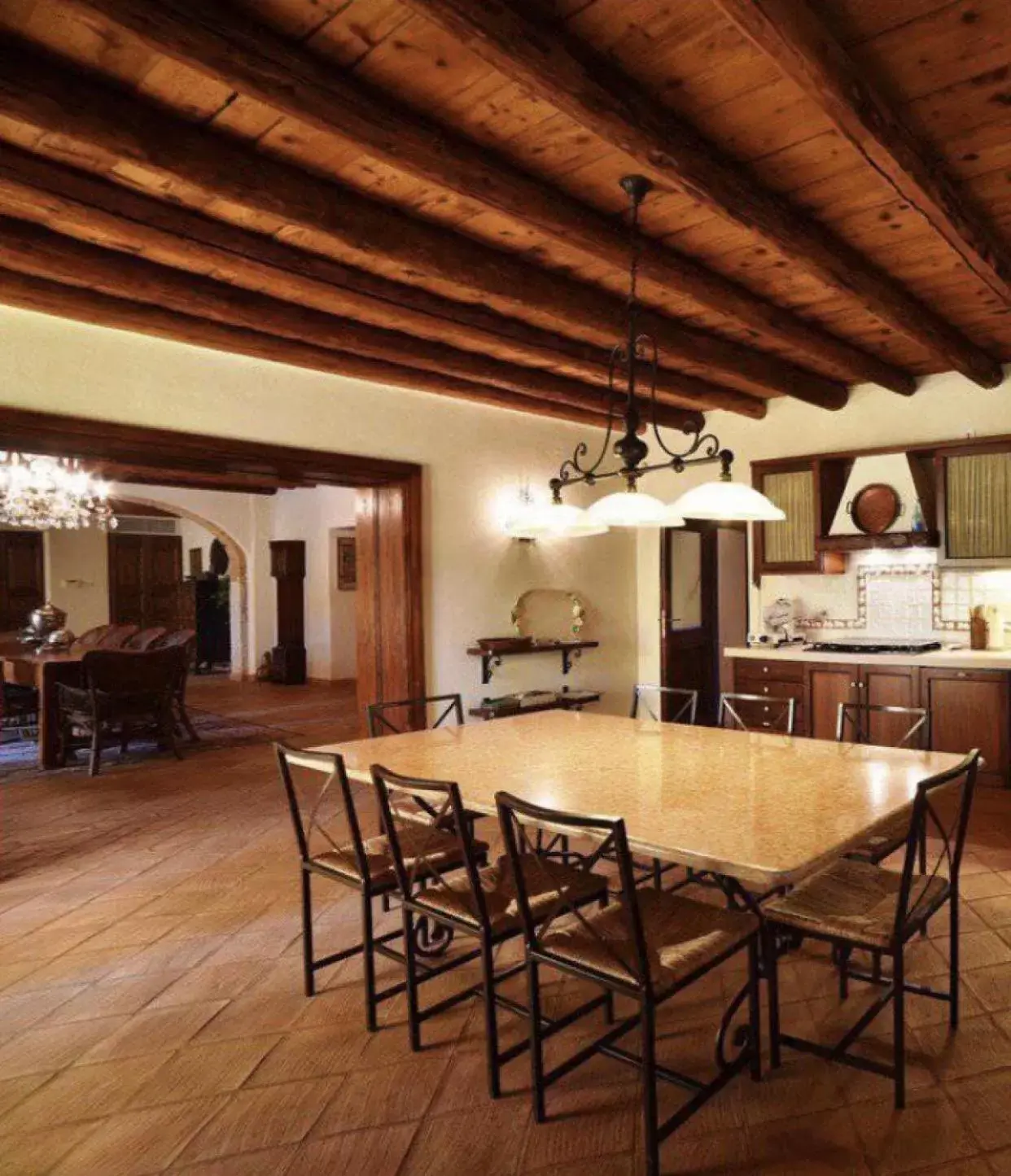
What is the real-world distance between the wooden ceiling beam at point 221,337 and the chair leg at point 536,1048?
10.1 feet

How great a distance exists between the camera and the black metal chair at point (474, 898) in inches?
83.0

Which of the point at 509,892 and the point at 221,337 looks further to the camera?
the point at 221,337

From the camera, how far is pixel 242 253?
3152mm

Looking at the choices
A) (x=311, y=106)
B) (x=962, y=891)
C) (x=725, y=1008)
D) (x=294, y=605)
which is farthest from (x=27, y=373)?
(x=294, y=605)

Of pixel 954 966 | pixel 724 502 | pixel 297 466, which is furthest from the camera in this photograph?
pixel 297 466

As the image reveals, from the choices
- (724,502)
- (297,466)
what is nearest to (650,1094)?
(724,502)

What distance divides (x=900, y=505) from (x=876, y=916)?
13.0 ft

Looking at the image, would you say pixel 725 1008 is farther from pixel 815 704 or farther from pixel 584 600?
pixel 584 600

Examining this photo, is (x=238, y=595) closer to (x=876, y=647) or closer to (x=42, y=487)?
(x=42, y=487)

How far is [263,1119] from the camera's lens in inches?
80.4

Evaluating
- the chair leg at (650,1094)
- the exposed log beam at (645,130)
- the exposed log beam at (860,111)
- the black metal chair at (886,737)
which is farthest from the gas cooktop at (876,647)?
the chair leg at (650,1094)

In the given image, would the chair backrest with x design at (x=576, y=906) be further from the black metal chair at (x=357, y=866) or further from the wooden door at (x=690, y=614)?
the wooden door at (x=690, y=614)

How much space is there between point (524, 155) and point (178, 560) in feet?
38.7

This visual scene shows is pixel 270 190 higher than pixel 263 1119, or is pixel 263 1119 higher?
pixel 270 190
